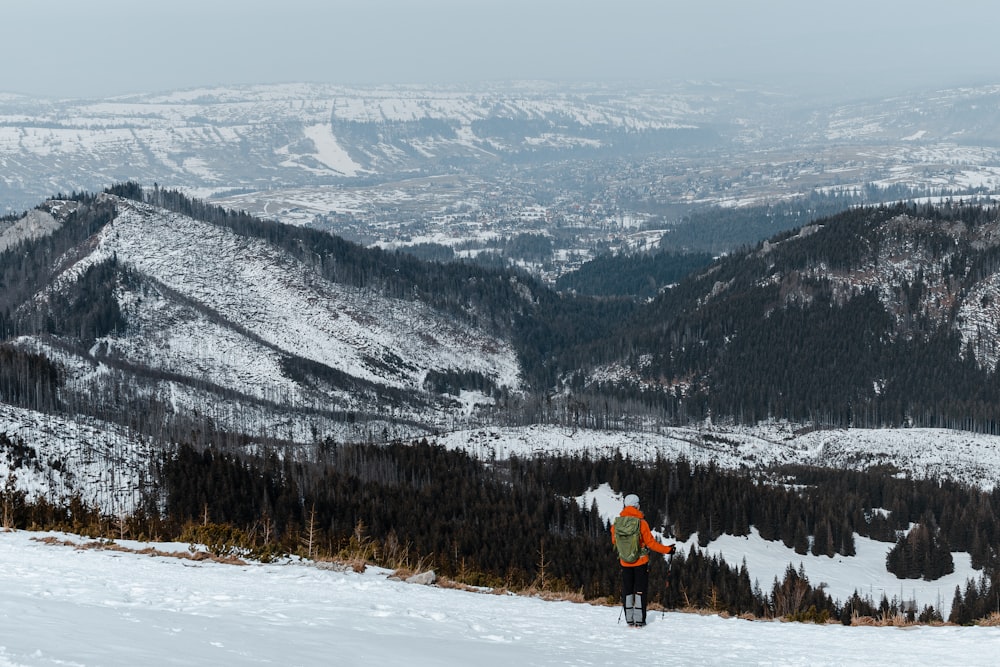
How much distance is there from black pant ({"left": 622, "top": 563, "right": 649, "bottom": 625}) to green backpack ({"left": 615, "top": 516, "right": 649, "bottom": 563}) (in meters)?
0.36

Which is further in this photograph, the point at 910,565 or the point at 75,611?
the point at 910,565

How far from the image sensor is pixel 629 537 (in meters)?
30.0

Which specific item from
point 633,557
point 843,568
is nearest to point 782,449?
point 843,568

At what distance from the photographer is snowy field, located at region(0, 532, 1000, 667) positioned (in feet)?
64.3

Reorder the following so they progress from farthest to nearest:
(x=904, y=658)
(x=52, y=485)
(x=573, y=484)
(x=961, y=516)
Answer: (x=573, y=484) < (x=961, y=516) < (x=52, y=485) < (x=904, y=658)

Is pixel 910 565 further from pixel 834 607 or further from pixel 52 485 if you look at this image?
pixel 52 485

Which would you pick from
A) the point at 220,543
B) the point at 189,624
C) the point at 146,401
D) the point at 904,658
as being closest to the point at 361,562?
the point at 220,543

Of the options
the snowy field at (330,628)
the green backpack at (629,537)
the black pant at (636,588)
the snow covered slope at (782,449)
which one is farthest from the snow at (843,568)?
the green backpack at (629,537)

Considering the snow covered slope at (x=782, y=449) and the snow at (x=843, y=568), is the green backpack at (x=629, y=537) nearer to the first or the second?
the snow at (x=843, y=568)

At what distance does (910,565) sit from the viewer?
366ft

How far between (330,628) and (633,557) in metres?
→ 10.8

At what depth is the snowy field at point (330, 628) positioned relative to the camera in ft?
64.3

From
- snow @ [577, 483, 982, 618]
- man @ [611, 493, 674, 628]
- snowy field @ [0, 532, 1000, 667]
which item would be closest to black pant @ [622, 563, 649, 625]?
man @ [611, 493, 674, 628]

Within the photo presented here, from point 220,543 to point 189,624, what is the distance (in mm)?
14333
